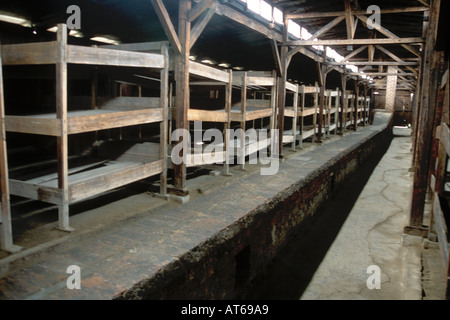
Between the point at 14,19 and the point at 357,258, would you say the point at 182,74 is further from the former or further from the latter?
the point at 357,258

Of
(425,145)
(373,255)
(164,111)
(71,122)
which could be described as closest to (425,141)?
(425,145)

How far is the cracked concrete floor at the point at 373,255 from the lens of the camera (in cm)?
436

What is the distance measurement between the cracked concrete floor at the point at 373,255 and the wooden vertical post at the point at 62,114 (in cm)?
334

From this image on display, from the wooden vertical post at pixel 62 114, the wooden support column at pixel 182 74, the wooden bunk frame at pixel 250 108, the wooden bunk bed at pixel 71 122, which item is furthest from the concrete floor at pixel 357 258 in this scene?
the wooden vertical post at pixel 62 114

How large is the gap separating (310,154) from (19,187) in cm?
708

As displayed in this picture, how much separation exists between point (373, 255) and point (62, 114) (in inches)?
206

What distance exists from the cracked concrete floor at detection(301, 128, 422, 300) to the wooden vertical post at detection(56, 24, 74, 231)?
11.0 ft

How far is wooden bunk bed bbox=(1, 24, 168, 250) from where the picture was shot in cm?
302

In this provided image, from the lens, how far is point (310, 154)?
8.91 m

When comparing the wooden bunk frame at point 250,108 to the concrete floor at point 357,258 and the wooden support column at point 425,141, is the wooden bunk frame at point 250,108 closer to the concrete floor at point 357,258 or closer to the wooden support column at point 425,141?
the concrete floor at point 357,258

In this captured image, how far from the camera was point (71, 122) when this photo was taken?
10.3 feet

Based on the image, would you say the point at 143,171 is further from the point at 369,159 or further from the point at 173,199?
the point at 369,159

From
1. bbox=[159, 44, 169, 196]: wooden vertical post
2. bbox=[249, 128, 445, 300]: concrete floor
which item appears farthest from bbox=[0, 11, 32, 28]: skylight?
bbox=[249, 128, 445, 300]: concrete floor

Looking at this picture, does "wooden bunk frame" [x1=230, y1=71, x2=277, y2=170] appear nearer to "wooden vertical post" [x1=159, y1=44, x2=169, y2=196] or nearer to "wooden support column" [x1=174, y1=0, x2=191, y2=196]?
"wooden support column" [x1=174, y1=0, x2=191, y2=196]
